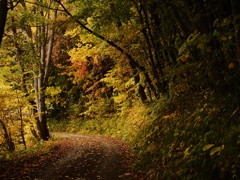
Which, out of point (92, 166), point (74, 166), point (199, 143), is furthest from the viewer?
point (74, 166)

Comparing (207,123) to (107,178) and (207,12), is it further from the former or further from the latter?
(107,178)

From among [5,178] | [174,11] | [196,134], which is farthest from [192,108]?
[5,178]

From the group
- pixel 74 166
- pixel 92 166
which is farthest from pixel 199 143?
pixel 74 166

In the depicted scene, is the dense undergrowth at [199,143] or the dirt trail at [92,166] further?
the dirt trail at [92,166]

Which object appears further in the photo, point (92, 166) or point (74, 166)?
point (74, 166)

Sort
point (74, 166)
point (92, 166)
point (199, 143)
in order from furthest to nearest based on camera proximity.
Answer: point (74, 166) → point (92, 166) → point (199, 143)

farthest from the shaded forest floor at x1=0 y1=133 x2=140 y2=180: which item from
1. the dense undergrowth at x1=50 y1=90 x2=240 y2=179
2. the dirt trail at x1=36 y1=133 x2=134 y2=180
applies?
the dense undergrowth at x1=50 y1=90 x2=240 y2=179

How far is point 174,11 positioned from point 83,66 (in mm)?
19568

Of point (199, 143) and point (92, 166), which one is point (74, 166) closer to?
point (92, 166)

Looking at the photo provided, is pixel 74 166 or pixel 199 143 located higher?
pixel 199 143

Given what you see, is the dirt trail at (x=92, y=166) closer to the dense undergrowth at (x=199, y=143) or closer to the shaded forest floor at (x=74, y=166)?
the shaded forest floor at (x=74, y=166)

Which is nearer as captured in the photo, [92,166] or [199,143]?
[199,143]

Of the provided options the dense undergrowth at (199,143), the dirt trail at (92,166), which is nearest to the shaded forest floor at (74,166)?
the dirt trail at (92,166)

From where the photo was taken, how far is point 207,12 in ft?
18.0
